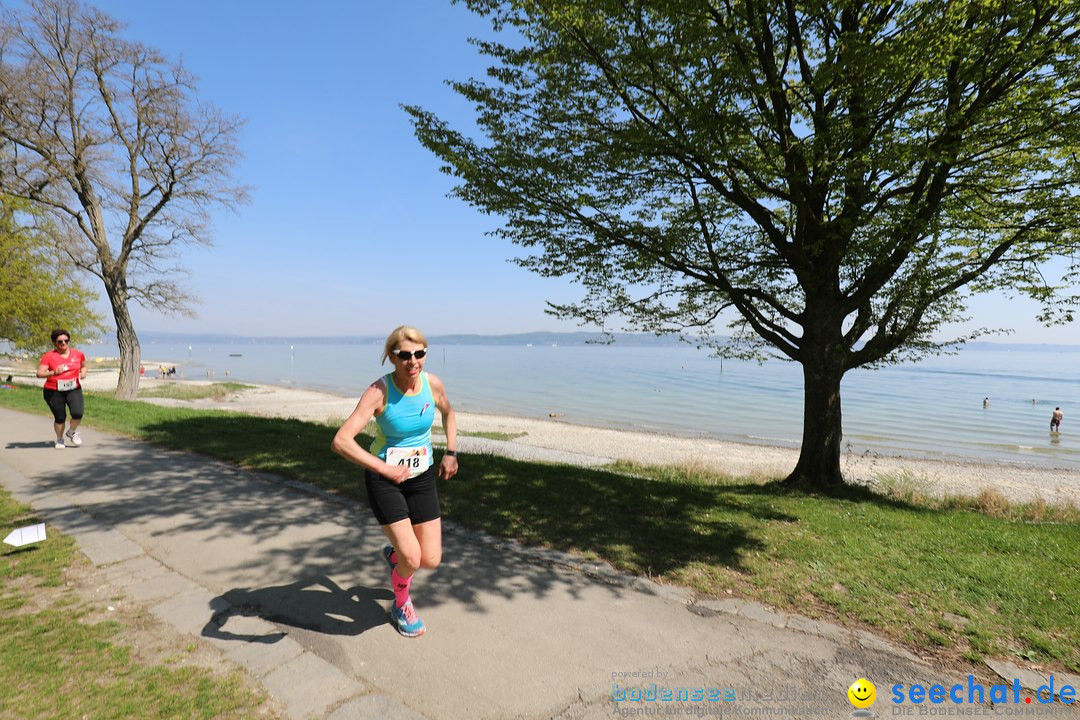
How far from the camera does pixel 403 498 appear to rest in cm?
351

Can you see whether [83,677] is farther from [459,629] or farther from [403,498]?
[459,629]

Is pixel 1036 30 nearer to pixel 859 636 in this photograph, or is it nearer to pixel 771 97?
pixel 771 97

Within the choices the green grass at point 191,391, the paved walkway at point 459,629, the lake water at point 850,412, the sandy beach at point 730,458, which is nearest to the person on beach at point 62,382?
the paved walkway at point 459,629

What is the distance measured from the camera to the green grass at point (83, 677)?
2.61 m

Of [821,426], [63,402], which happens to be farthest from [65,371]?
[821,426]

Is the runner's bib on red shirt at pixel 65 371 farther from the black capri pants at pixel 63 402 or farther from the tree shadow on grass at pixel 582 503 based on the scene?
the tree shadow on grass at pixel 582 503

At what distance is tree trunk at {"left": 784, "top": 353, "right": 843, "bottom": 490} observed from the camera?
→ 832cm

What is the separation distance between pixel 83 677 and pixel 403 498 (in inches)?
73.5

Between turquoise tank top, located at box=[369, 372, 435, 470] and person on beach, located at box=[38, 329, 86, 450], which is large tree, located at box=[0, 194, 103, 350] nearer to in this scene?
person on beach, located at box=[38, 329, 86, 450]

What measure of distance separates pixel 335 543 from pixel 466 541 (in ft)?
4.13

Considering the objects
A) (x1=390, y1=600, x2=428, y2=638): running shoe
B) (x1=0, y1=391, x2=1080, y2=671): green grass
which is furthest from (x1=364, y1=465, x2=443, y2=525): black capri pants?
(x1=0, y1=391, x2=1080, y2=671): green grass

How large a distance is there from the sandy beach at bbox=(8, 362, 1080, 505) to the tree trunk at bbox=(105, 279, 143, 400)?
3.28m

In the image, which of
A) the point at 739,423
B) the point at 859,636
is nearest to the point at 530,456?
the point at 859,636

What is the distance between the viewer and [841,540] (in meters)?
5.41
